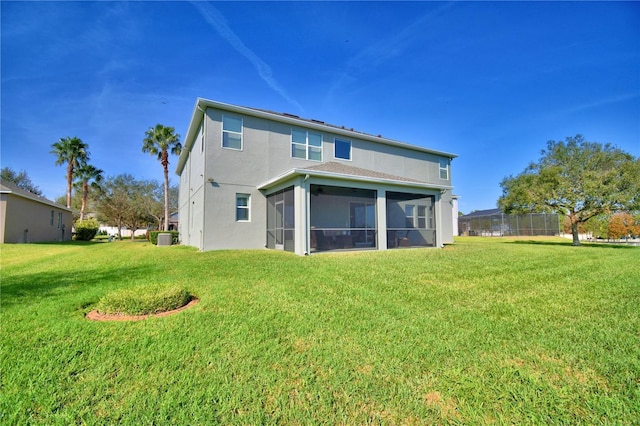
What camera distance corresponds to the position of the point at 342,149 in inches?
597

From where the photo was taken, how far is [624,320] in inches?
147

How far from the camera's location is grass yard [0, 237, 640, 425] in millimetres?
2107

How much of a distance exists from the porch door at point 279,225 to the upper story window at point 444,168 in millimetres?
13233

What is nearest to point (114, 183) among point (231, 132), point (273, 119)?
point (231, 132)

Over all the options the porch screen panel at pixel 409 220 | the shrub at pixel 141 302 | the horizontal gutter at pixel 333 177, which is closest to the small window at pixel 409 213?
the porch screen panel at pixel 409 220

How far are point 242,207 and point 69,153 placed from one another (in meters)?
28.8

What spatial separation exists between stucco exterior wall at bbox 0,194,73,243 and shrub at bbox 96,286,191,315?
19.5m

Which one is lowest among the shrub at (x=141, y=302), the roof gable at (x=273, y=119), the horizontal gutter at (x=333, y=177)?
the shrub at (x=141, y=302)

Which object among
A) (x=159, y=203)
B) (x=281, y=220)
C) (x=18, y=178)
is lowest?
(x=281, y=220)

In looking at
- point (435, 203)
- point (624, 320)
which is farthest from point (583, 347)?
point (435, 203)

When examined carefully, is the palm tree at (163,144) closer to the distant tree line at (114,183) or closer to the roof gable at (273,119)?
the distant tree line at (114,183)

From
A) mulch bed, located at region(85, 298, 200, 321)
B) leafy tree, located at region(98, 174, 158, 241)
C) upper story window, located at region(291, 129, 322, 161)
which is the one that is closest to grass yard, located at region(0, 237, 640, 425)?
mulch bed, located at region(85, 298, 200, 321)

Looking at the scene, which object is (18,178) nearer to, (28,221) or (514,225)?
(28,221)

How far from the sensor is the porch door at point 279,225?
1163cm
